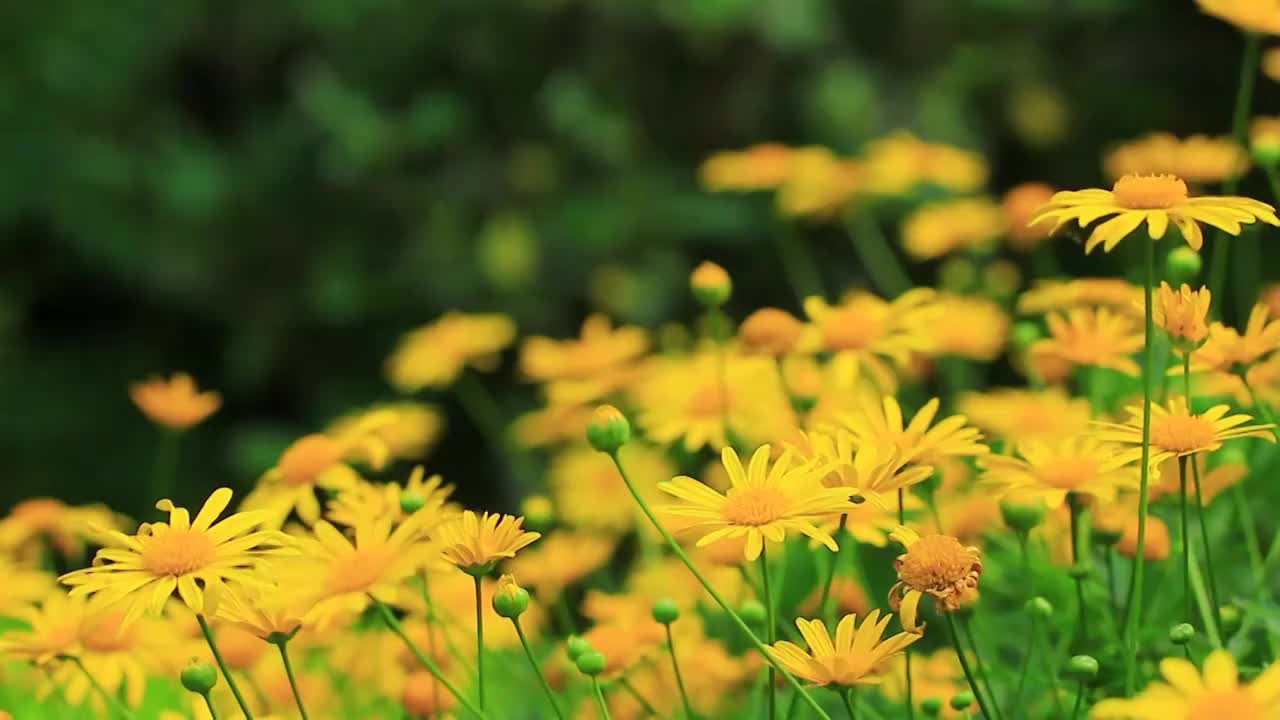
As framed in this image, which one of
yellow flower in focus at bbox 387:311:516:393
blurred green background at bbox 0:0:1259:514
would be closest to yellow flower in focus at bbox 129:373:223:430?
yellow flower in focus at bbox 387:311:516:393

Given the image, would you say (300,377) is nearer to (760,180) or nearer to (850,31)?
(850,31)

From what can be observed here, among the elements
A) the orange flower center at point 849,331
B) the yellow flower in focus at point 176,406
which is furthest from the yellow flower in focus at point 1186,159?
the yellow flower in focus at point 176,406

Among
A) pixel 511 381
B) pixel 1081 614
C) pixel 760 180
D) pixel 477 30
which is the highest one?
pixel 477 30

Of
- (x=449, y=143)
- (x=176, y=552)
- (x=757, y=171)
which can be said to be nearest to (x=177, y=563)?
(x=176, y=552)

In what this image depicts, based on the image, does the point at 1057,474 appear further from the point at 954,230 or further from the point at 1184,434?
the point at 954,230

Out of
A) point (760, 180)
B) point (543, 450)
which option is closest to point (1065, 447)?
point (760, 180)

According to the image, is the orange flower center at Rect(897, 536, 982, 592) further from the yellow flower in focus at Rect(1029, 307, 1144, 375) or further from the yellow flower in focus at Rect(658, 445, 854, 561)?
the yellow flower in focus at Rect(1029, 307, 1144, 375)
